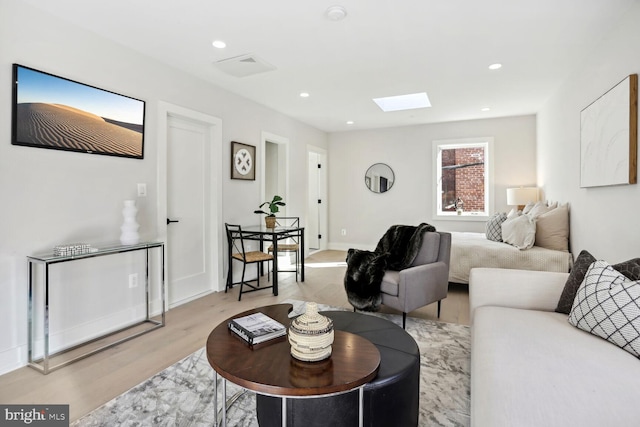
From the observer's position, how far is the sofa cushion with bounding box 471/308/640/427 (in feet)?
3.37

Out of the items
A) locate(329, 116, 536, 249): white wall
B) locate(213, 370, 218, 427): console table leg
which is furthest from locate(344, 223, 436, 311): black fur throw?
locate(329, 116, 536, 249): white wall

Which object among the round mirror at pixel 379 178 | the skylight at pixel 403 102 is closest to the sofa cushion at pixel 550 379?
the skylight at pixel 403 102

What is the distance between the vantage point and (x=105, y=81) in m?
2.67

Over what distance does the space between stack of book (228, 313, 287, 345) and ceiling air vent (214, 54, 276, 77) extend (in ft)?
7.86

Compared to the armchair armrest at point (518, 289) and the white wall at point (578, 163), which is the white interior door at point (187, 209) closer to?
the armchair armrest at point (518, 289)

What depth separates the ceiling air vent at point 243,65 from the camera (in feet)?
10.1

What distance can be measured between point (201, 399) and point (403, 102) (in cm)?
435

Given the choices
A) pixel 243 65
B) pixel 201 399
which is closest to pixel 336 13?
pixel 243 65

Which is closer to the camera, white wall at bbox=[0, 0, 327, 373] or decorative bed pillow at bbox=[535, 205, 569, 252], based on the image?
white wall at bbox=[0, 0, 327, 373]

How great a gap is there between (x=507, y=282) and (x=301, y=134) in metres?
4.35

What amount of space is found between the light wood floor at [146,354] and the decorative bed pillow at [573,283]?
1153mm

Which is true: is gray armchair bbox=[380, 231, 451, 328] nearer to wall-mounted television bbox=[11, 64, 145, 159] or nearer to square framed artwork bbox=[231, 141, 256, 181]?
square framed artwork bbox=[231, 141, 256, 181]

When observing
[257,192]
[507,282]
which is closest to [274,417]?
[507,282]

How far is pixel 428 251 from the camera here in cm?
309
